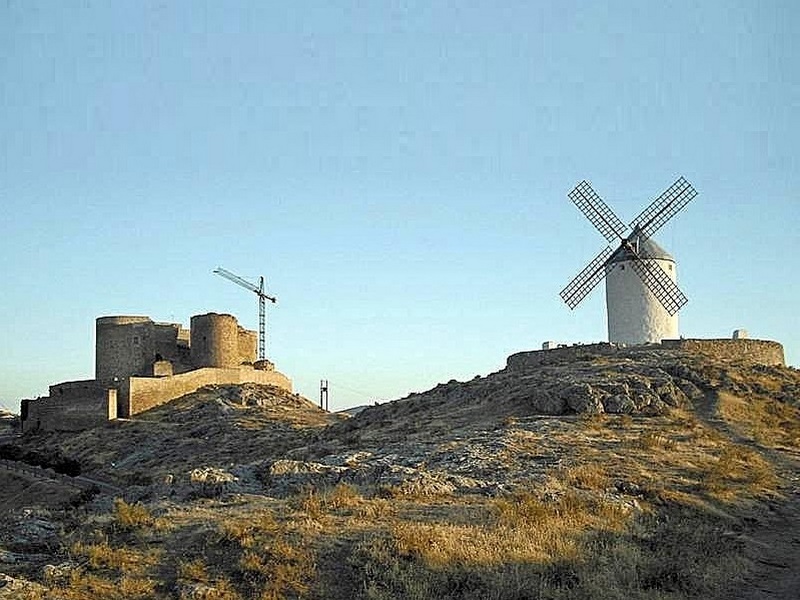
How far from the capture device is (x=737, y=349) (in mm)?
31875

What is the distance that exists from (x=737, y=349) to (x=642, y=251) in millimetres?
6059

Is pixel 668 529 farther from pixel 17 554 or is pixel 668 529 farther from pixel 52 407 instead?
pixel 52 407

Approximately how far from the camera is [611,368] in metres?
27.9

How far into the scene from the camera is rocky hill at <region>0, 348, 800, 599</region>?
34.1 ft

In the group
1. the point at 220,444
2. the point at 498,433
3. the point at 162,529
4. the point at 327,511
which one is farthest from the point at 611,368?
the point at 162,529

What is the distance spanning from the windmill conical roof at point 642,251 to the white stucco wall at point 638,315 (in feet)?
1.09

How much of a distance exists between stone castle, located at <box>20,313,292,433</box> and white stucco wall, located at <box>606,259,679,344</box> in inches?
743

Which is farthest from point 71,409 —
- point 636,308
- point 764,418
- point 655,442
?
point 764,418

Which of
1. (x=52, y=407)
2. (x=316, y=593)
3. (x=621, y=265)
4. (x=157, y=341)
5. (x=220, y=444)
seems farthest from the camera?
(x=157, y=341)

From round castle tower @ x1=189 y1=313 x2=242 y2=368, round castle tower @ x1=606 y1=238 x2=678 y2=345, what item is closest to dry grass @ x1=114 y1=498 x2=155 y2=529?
round castle tower @ x1=606 y1=238 x2=678 y2=345

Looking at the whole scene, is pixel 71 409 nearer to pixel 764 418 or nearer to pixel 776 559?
pixel 764 418

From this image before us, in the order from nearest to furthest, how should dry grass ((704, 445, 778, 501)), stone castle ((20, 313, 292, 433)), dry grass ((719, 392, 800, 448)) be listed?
dry grass ((704, 445, 778, 501))
dry grass ((719, 392, 800, 448))
stone castle ((20, 313, 292, 433))

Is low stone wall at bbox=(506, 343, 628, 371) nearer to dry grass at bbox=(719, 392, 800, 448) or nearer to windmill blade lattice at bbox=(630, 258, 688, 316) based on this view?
windmill blade lattice at bbox=(630, 258, 688, 316)

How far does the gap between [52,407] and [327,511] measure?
31.1m
